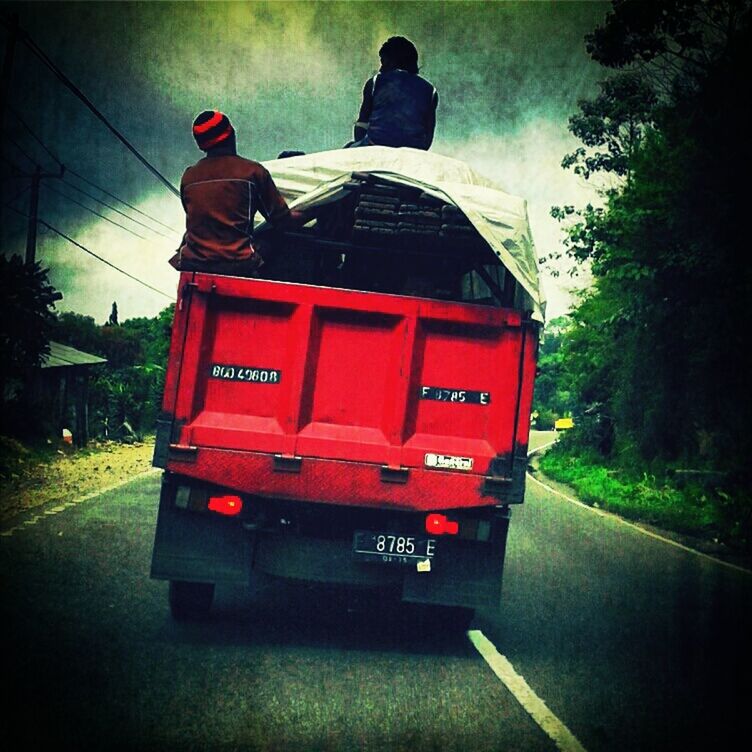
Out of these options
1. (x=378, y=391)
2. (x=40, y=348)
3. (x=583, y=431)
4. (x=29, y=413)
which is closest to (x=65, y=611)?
(x=378, y=391)

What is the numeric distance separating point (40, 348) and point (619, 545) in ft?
37.2

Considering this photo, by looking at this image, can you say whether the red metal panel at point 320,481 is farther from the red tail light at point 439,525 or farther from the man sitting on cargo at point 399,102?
the man sitting on cargo at point 399,102

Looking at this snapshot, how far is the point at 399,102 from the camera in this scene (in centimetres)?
762

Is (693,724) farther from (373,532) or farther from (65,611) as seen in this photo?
(65,611)

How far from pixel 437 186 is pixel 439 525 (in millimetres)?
2100

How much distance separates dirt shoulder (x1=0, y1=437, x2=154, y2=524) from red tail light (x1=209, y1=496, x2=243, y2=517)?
570 centimetres

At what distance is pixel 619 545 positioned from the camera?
1289 cm

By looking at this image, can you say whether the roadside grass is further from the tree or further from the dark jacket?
the tree

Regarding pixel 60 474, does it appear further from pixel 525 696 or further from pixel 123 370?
pixel 123 370

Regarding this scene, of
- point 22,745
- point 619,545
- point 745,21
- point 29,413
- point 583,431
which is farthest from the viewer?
point 583,431

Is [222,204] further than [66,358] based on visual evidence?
No

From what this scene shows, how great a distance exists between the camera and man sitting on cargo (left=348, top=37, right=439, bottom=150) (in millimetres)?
7527

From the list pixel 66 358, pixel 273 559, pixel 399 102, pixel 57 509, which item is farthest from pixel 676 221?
pixel 66 358

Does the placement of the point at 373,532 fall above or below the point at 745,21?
below
